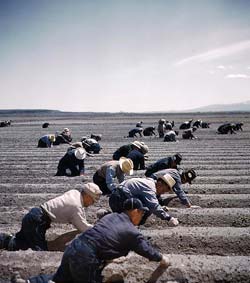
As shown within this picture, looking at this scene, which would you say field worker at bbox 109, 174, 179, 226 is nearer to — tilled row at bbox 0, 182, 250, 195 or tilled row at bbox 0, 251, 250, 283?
tilled row at bbox 0, 251, 250, 283

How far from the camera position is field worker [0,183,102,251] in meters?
4.53

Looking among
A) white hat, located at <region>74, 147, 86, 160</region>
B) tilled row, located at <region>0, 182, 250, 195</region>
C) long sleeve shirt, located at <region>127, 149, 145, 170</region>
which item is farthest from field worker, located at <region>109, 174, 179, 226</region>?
white hat, located at <region>74, 147, 86, 160</region>

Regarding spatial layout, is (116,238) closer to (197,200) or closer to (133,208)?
(133,208)

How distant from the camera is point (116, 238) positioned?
3479mm

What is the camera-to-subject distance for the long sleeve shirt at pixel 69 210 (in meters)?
4.55

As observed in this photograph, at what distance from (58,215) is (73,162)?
17.7 feet

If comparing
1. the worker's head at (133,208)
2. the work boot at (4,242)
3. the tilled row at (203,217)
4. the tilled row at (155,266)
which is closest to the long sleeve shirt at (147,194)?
the tilled row at (155,266)

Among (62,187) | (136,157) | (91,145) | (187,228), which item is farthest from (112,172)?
(91,145)

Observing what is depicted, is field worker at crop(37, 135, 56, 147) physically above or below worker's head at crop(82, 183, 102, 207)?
below

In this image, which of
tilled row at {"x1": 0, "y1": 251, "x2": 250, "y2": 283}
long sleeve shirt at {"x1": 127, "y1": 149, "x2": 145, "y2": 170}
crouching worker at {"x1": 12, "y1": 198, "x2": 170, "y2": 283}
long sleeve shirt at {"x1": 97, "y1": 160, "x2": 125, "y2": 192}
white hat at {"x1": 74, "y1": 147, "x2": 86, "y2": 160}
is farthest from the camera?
white hat at {"x1": 74, "y1": 147, "x2": 86, "y2": 160}

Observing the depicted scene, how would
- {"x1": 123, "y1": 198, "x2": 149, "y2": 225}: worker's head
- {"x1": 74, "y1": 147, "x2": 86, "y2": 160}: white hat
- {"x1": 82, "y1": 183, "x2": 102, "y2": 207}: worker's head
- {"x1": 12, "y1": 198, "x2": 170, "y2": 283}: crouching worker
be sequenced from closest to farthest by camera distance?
{"x1": 12, "y1": 198, "x2": 170, "y2": 283}: crouching worker → {"x1": 123, "y1": 198, "x2": 149, "y2": 225}: worker's head → {"x1": 82, "y1": 183, "x2": 102, "y2": 207}: worker's head → {"x1": 74, "y1": 147, "x2": 86, "y2": 160}: white hat

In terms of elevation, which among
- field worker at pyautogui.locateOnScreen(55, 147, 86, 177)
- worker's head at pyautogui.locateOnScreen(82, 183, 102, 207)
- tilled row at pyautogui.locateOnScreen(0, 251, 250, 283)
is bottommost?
tilled row at pyautogui.locateOnScreen(0, 251, 250, 283)

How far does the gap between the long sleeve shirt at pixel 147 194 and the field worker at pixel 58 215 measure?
70 centimetres

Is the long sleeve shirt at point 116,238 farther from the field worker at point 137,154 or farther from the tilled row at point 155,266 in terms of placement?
the field worker at point 137,154
